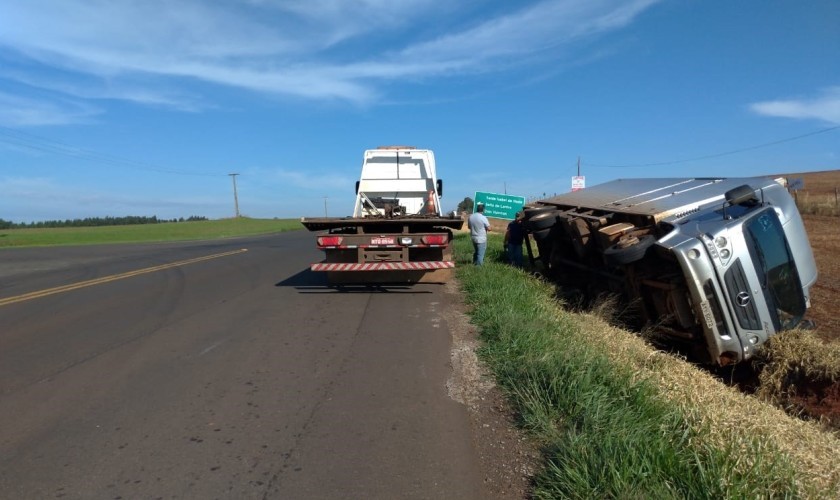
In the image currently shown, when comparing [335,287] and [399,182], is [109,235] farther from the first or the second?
[335,287]

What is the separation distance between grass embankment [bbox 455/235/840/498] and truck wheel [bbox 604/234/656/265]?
3.51 feet

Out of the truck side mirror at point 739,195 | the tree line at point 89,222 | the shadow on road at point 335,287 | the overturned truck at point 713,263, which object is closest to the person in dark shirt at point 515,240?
the shadow on road at point 335,287

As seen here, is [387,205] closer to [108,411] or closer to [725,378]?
[725,378]

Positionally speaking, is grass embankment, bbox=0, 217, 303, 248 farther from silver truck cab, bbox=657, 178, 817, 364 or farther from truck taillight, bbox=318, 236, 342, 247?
silver truck cab, bbox=657, 178, 817, 364

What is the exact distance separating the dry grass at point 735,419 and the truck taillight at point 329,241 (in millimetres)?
6012

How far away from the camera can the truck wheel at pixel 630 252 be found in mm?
7453

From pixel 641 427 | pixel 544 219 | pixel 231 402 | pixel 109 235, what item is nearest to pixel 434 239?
pixel 544 219

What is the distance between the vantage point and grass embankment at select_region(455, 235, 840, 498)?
3305mm

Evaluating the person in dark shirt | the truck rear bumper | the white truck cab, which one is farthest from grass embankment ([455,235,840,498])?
the white truck cab

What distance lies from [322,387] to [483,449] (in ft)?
6.51

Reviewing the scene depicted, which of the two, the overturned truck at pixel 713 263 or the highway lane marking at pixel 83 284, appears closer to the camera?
the overturned truck at pixel 713 263

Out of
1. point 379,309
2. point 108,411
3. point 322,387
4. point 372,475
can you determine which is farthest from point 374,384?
point 379,309

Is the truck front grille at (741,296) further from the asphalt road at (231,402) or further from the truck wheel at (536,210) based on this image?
the truck wheel at (536,210)

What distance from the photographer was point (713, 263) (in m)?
6.60
